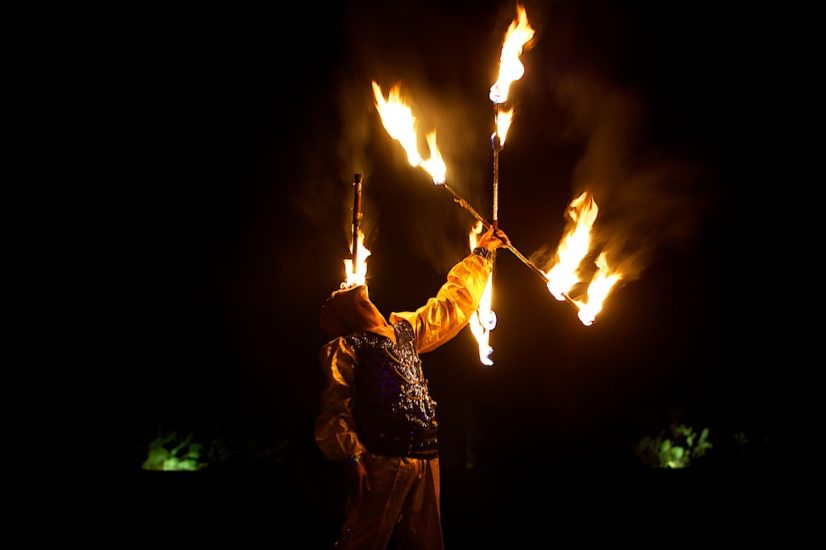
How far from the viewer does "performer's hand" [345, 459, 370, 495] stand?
2.87 m

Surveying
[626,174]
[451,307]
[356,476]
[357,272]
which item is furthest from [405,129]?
[626,174]

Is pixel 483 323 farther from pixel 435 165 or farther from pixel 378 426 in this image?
pixel 378 426

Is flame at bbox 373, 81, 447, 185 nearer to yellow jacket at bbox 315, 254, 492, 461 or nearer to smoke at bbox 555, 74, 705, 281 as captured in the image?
yellow jacket at bbox 315, 254, 492, 461

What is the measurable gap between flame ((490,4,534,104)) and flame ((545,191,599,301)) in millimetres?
864

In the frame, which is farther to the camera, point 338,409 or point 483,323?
point 483,323

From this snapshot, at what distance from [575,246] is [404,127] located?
1235mm

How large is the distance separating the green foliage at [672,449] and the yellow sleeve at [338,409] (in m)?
4.07

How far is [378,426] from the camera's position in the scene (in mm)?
3064

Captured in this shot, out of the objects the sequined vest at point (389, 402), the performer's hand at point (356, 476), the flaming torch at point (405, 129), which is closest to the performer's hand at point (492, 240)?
the flaming torch at point (405, 129)

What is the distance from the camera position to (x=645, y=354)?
7.11 metres

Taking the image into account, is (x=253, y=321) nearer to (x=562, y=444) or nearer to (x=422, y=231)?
(x=422, y=231)

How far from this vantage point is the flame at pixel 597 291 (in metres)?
3.61

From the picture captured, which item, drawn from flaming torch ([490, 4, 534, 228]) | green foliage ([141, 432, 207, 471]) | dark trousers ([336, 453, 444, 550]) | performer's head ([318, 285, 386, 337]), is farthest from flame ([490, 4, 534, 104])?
green foliage ([141, 432, 207, 471])

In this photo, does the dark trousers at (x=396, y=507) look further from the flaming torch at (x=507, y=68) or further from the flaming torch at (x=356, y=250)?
the flaming torch at (x=507, y=68)
